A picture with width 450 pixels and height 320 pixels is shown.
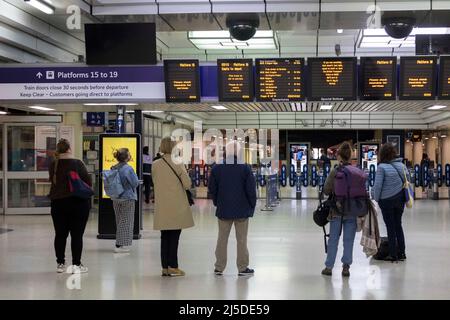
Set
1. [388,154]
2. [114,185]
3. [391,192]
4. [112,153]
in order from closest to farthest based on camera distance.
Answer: [391,192] < [388,154] < [114,185] < [112,153]

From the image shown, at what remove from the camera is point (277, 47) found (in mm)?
14969

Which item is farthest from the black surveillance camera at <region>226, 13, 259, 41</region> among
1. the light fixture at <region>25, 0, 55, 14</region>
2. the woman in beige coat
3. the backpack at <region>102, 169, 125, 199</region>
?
the woman in beige coat

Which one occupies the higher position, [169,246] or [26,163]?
[26,163]

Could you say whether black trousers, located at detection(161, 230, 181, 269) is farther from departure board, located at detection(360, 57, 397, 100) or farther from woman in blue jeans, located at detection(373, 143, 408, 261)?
departure board, located at detection(360, 57, 397, 100)

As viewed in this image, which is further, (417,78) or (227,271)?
(417,78)

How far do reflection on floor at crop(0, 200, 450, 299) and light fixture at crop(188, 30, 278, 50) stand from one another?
178 inches

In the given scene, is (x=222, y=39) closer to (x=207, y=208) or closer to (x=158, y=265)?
(x=207, y=208)

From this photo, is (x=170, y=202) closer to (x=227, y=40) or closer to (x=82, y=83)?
(x=82, y=83)

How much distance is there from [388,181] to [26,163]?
9.19 m

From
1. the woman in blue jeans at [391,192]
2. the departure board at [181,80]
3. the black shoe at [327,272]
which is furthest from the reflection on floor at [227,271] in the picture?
the departure board at [181,80]

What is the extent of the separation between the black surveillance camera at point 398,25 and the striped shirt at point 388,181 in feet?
11.0

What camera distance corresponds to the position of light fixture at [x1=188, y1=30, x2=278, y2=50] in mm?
12680

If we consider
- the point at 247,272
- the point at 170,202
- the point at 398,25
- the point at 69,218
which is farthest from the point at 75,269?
the point at 398,25

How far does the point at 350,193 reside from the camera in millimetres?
6211
